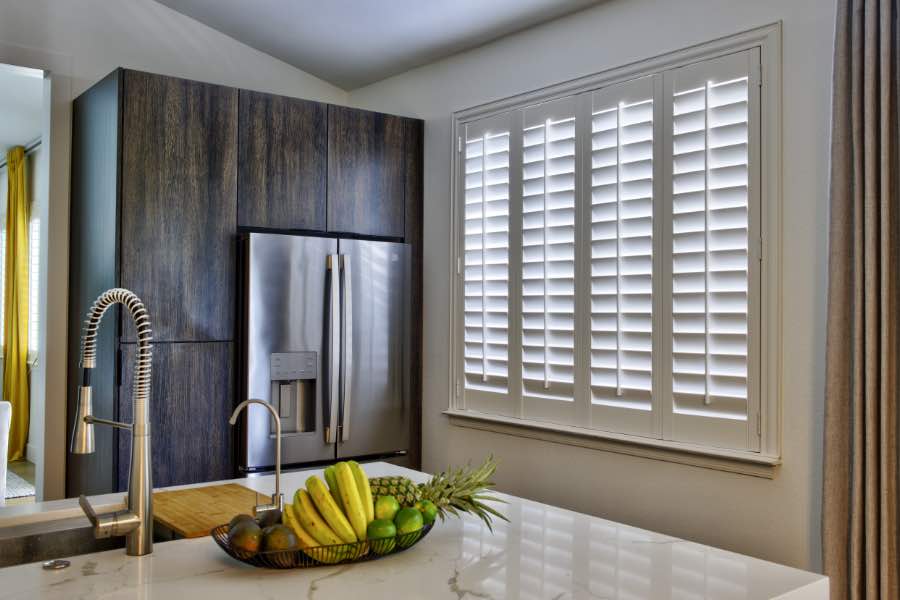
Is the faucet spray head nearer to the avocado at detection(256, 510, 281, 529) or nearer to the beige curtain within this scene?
the avocado at detection(256, 510, 281, 529)

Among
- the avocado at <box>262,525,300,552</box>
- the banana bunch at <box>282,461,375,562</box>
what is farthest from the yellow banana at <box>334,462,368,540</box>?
the avocado at <box>262,525,300,552</box>

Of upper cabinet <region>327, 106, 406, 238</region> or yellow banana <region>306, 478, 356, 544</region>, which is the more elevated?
upper cabinet <region>327, 106, 406, 238</region>

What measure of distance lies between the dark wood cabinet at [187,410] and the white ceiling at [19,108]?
1.96 m

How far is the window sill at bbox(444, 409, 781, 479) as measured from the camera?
2.56 m

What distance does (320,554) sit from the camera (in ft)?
4.55

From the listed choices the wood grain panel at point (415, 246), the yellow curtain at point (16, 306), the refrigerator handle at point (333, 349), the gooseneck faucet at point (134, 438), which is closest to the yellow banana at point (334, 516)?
the gooseneck faucet at point (134, 438)

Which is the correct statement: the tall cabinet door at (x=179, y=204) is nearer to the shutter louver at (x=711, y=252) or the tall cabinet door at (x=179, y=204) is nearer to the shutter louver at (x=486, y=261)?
the shutter louver at (x=486, y=261)

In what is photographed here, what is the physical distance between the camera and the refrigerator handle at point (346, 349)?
3531 millimetres

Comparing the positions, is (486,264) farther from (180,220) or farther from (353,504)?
(353,504)

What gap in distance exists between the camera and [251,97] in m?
3.39

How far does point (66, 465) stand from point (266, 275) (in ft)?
4.04

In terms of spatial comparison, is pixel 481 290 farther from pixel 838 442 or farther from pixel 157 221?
pixel 838 442

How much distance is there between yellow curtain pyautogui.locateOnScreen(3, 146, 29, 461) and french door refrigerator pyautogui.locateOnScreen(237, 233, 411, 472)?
167 inches

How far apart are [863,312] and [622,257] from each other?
2.91ft
